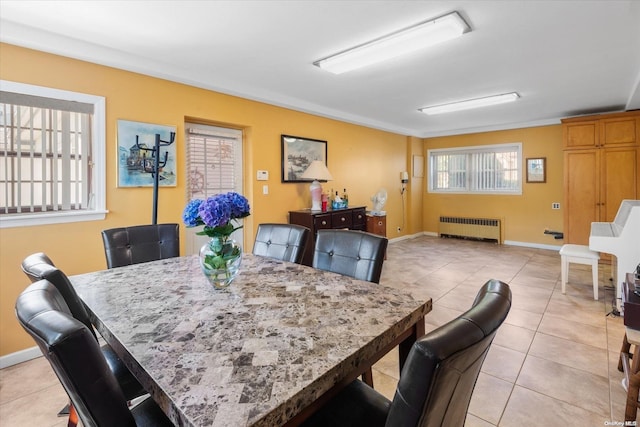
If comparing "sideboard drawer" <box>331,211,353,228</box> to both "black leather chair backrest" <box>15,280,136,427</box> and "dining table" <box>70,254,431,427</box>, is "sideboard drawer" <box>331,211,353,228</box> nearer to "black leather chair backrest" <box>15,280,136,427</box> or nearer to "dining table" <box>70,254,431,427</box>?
"dining table" <box>70,254,431,427</box>

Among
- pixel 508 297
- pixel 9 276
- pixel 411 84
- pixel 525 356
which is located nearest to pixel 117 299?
pixel 508 297

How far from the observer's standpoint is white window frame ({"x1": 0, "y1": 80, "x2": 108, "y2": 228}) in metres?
2.38

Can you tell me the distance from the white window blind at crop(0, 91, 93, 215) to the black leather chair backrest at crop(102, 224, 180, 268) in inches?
36.7

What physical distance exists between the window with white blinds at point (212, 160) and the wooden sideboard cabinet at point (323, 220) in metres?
0.88

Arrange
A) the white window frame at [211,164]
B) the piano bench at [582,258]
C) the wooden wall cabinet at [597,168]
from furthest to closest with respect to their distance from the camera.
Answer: the wooden wall cabinet at [597,168] → the white window frame at [211,164] → the piano bench at [582,258]

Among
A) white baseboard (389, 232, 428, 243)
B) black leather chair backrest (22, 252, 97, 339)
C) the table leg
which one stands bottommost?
white baseboard (389, 232, 428, 243)

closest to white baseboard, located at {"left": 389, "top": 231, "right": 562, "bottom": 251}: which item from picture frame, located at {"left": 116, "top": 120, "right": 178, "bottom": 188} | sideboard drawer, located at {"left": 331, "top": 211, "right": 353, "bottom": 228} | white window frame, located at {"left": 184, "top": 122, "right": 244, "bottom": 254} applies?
sideboard drawer, located at {"left": 331, "top": 211, "right": 353, "bottom": 228}

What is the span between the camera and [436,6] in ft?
6.91

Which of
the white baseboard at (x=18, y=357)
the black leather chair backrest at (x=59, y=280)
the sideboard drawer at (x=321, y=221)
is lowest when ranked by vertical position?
the white baseboard at (x=18, y=357)

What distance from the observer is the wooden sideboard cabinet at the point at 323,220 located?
4098mm

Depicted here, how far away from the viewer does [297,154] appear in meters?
4.53

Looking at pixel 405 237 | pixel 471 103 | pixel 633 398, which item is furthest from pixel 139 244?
pixel 405 237

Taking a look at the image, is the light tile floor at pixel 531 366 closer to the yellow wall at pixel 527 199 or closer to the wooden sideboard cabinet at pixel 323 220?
the wooden sideboard cabinet at pixel 323 220

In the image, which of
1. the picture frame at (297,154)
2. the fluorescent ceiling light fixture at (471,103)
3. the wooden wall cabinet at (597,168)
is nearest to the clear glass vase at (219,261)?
the picture frame at (297,154)
